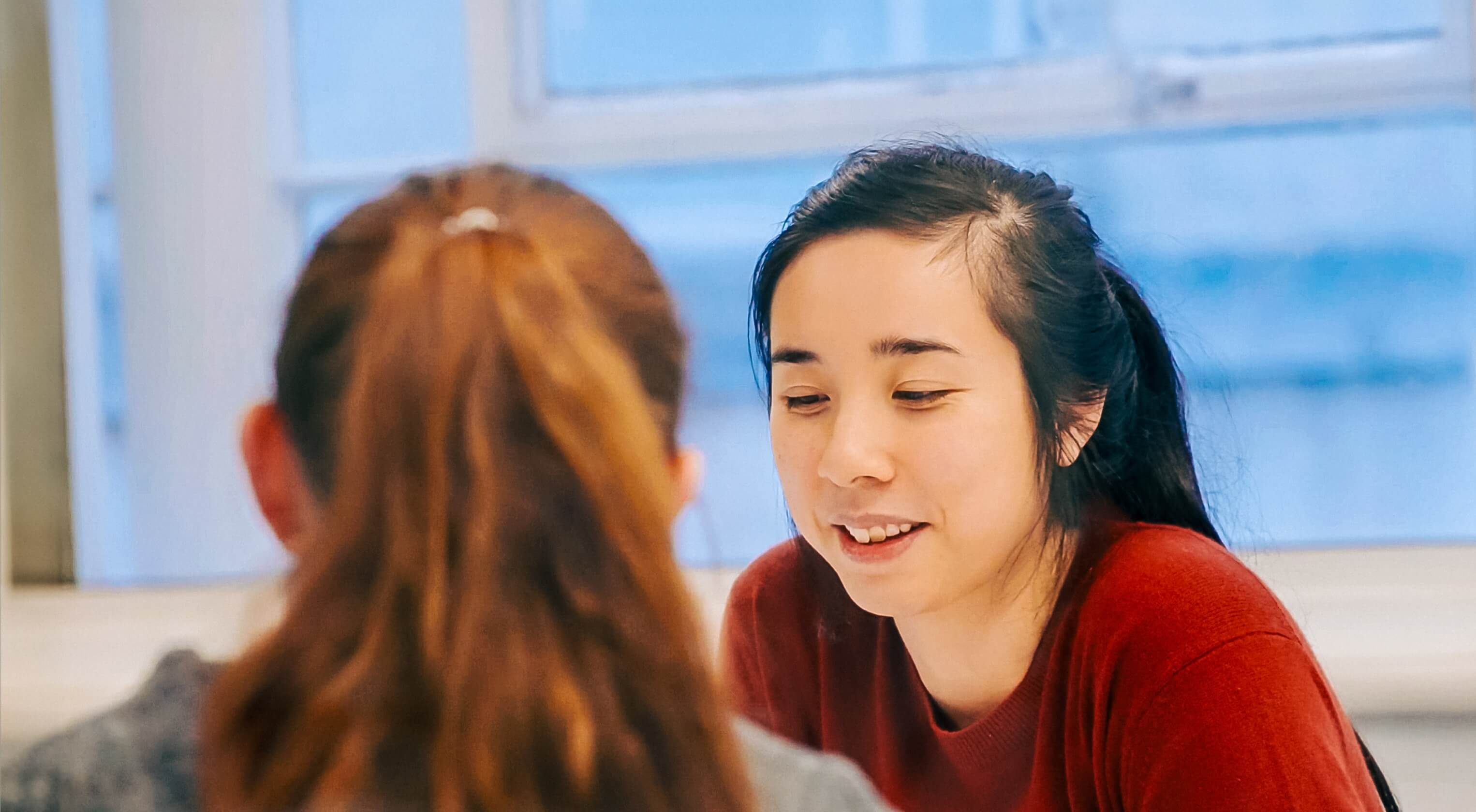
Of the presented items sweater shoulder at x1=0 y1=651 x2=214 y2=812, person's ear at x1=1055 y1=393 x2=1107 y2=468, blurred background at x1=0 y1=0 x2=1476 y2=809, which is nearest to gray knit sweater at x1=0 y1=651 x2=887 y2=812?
sweater shoulder at x1=0 y1=651 x2=214 y2=812

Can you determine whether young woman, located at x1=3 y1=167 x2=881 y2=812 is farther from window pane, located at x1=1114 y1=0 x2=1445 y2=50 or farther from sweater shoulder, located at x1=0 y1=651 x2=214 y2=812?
window pane, located at x1=1114 y1=0 x2=1445 y2=50

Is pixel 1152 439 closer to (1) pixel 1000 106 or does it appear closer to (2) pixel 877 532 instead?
(2) pixel 877 532

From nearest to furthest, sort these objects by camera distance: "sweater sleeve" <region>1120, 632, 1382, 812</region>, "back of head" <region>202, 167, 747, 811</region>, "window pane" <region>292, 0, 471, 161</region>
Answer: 1. "back of head" <region>202, 167, 747, 811</region>
2. "sweater sleeve" <region>1120, 632, 1382, 812</region>
3. "window pane" <region>292, 0, 471, 161</region>

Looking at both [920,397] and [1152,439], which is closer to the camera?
[920,397]

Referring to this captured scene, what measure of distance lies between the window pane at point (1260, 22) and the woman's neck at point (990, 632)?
26.5 inches

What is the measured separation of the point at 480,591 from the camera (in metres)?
0.42

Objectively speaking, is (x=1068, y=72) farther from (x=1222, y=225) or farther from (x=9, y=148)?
(x=9, y=148)

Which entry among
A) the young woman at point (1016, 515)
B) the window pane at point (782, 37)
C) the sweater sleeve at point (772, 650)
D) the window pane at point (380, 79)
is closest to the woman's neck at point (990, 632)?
the young woman at point (1016, 515)

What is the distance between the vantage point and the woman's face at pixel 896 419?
72cm

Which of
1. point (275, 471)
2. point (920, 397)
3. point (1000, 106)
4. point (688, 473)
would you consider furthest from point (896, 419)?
point (1000, 106)

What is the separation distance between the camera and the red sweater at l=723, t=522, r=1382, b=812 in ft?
2.21

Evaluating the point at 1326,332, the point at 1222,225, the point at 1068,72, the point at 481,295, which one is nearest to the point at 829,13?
the point at 1068,72

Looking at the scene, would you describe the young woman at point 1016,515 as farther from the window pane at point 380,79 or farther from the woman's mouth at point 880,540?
the window pane at point 380,79

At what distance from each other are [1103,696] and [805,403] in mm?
227
